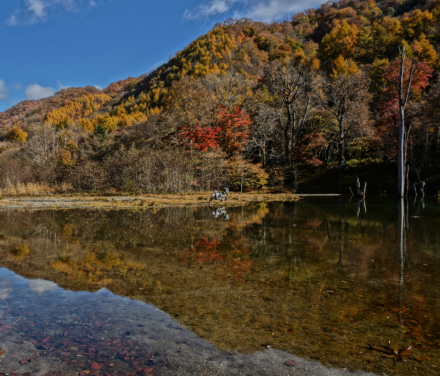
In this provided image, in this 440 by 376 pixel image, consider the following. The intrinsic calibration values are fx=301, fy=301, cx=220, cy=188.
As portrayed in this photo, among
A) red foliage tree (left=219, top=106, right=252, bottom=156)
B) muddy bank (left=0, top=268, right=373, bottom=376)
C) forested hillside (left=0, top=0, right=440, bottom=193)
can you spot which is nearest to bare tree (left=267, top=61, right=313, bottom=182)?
forested hillside (left=0, top=0, right=440, bottom=193)

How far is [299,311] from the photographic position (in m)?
3.17

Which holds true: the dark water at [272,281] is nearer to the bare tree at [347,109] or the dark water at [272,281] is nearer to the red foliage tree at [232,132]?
the bare tree at [347,109]

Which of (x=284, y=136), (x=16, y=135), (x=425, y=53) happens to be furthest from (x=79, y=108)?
(x=425, y=53)

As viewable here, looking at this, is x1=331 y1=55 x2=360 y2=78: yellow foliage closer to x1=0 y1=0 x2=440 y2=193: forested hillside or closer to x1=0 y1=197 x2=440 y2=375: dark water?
x1=0 y1=0 x2=440 y2=193: forested hillside

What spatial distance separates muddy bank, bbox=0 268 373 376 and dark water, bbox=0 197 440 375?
0.05 meters

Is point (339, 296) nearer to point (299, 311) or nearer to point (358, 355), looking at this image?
point (299, 311)

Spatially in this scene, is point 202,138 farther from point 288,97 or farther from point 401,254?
point 401,254

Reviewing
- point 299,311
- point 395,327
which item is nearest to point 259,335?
point 299,311

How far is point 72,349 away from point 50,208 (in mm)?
13837

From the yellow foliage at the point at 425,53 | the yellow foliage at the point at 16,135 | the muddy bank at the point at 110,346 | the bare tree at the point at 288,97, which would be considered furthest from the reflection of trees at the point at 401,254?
the yellow foliage at the point at 16,135

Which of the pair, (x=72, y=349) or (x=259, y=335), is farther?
(x=259, y=335)

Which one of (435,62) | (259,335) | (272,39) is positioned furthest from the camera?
(272,39)

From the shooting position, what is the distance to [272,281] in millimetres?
4125

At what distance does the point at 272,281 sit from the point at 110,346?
90.5 inches
